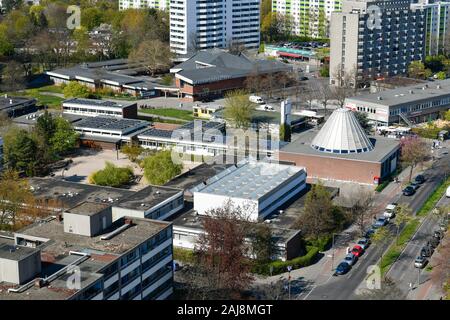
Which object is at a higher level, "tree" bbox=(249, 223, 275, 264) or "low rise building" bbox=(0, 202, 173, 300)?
"low rise building" bbox=(0, 202, 173, 300)

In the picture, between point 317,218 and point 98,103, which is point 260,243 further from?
point 98,103

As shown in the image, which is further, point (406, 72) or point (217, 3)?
point (217, 3)

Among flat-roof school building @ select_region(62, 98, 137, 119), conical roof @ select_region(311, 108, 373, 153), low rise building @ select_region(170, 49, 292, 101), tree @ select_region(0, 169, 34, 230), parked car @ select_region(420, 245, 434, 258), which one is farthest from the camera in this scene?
low rise building @ select_region(170, 49, 292, 101)

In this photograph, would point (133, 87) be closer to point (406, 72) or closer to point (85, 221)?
point (406, 72)

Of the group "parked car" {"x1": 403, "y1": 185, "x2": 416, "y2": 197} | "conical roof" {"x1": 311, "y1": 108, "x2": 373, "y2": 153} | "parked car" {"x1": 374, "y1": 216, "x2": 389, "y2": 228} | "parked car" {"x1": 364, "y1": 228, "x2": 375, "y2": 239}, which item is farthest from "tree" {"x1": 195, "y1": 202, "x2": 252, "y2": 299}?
"conical roof" {"x1": 311, "y1": 108, "x2": 373, "y2": 153}

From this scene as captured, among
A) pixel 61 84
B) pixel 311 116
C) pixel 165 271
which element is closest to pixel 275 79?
pixel 311 116

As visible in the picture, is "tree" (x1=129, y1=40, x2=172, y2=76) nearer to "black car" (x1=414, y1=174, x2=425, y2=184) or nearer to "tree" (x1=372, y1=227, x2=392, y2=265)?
"black car" (x1=414, y1=174, x2=425, y2=184)

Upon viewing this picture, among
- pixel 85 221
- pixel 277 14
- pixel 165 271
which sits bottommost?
pixel 165 271
